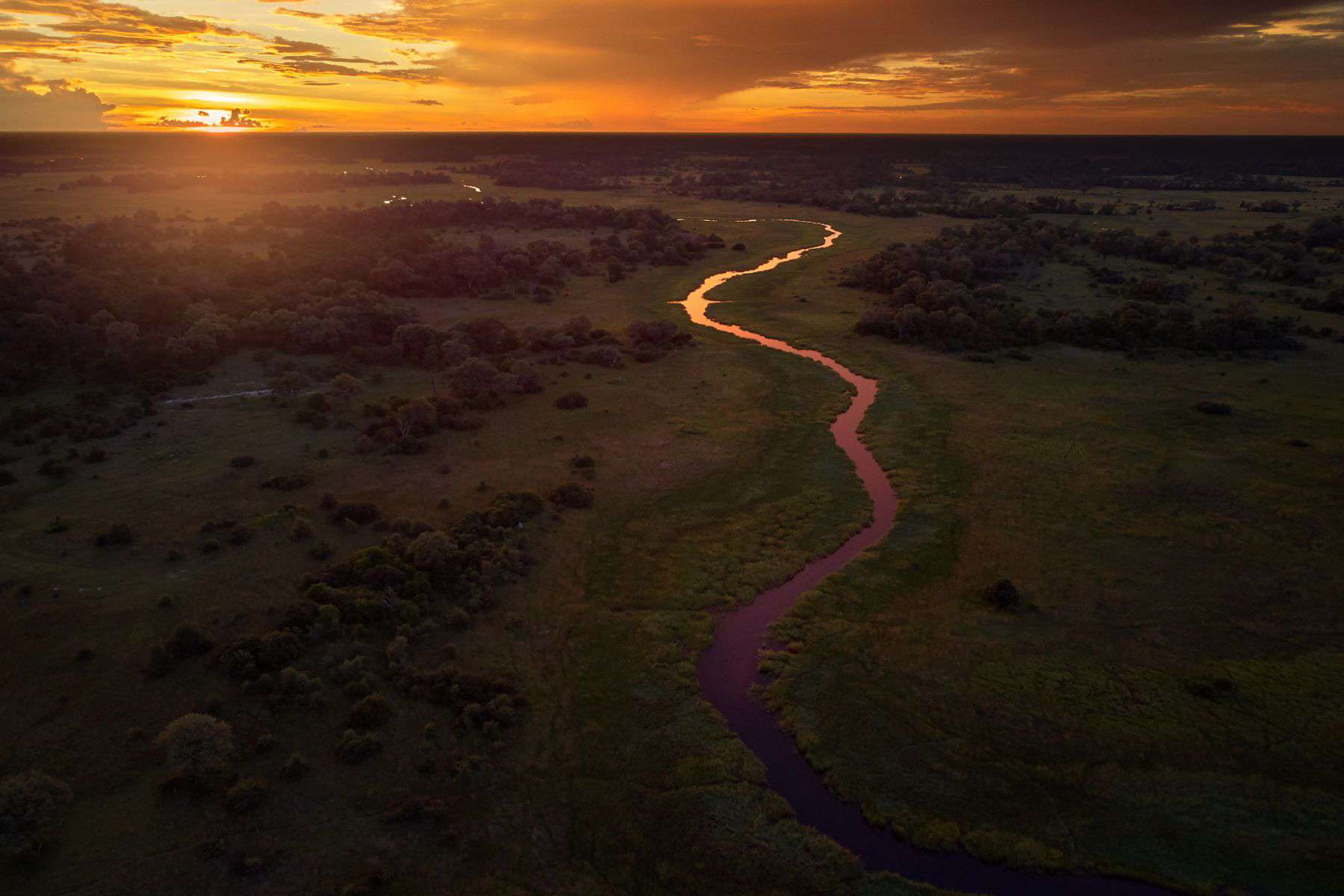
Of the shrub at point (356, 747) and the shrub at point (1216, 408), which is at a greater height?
the shrub at point (1216, 408)

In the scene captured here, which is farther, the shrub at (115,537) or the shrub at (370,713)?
the shrub at (115,537)

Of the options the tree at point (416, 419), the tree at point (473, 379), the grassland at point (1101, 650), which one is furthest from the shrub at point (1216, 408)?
the tree at point (416, 419)

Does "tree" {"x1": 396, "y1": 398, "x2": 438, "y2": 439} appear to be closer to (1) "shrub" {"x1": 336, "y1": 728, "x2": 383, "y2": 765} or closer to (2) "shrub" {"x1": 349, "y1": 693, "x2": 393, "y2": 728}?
(2) "shrub" {"x1": 349, "y1": 693, "x2": 393, "y2": 728}

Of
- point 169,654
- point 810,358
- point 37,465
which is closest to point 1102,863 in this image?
point 169,654

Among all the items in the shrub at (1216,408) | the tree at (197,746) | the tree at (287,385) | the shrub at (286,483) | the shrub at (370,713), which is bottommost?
the shrub at (370,713)

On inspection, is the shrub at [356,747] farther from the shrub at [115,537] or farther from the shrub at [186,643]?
the shrub at [115,537]

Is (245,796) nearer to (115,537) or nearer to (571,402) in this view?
(115,537)

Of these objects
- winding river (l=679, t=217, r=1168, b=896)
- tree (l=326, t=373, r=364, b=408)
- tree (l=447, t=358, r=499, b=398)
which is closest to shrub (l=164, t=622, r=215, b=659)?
winding river (l=679, t=217, r=1168, b=896)

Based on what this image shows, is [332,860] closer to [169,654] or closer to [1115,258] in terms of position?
[169,654]

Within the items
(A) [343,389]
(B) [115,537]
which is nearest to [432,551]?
(B) [115,537]

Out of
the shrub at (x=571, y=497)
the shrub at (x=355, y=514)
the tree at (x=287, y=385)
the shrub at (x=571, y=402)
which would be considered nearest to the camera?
the shrub at (x=355, y=514)
